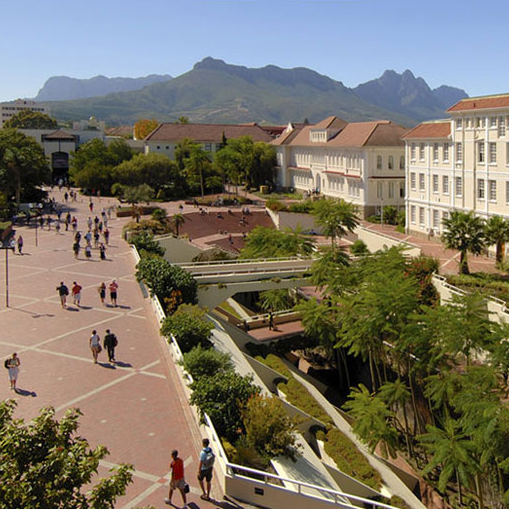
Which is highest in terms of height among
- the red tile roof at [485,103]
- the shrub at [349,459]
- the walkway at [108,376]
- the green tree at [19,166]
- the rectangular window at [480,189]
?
the red tile roof at [485,103]

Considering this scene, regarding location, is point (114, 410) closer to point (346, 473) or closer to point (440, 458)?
point (346, 473)

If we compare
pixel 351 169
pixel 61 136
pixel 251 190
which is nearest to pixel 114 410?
pixel 351 169

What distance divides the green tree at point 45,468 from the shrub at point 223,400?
22.9 feet

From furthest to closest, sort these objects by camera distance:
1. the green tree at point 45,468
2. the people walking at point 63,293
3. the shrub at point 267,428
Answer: the people walking at point 63,293
the shrub at point 267,428
the green tree at point 45,468

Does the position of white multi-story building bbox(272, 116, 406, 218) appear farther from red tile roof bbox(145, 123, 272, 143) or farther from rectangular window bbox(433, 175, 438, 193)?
red tile roof bbox(145, 123, 272, 143)

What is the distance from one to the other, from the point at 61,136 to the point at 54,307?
8659 cm

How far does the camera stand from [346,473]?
2102cm

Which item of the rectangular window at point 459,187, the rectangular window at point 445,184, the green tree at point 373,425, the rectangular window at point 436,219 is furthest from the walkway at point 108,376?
the rectangular window at point 445,184

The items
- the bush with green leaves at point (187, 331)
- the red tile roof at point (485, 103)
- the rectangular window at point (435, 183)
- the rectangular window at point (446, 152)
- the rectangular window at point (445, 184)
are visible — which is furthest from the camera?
the rectangular window at point (435, 183)

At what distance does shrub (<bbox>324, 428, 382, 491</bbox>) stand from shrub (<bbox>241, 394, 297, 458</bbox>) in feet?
15.4

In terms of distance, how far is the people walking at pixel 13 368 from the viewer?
20078 mm

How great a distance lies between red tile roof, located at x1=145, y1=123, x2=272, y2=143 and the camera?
103812 millimetres

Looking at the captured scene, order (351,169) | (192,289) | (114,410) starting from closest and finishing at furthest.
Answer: (114,410), (192,289), (351,169)

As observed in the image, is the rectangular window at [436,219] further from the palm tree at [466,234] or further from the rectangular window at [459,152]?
the palm tree at [466,234]
